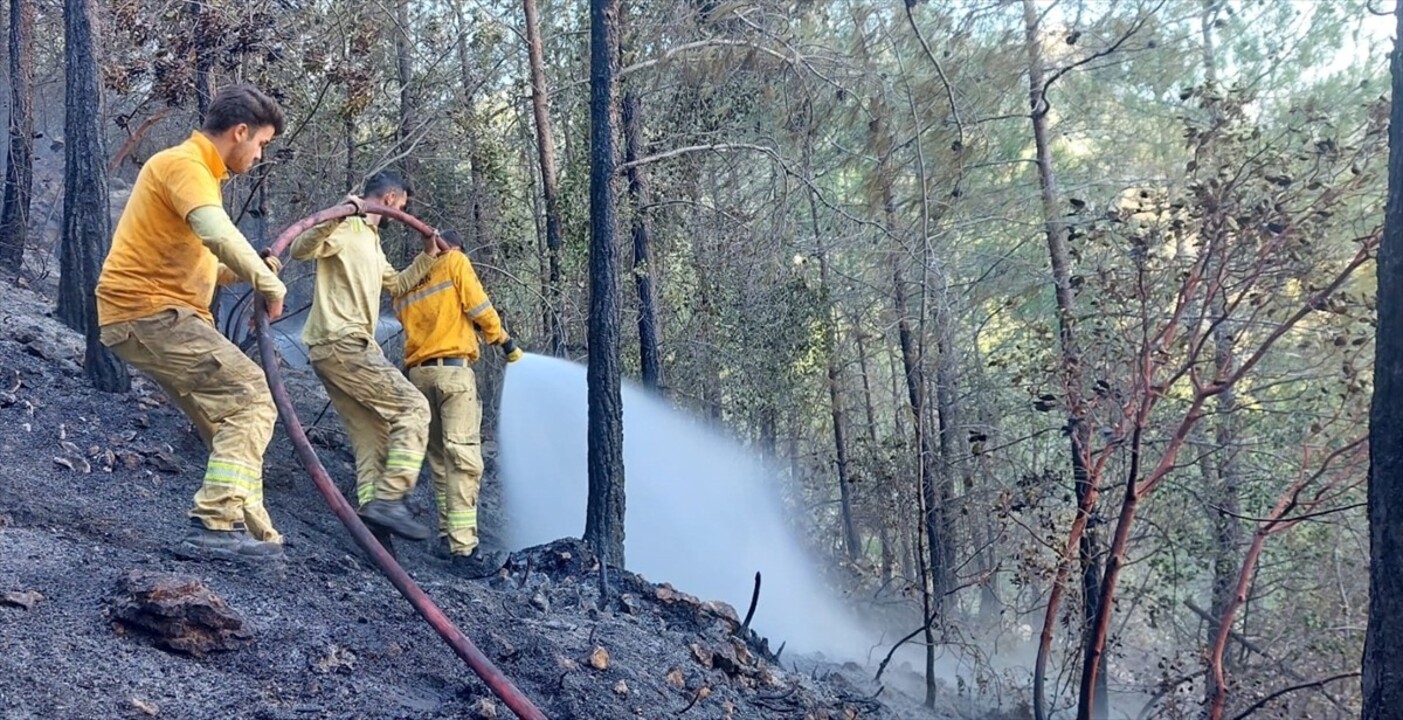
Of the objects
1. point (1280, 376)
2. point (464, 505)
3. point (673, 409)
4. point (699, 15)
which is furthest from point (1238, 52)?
point (464, 505)

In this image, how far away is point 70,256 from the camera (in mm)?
6973

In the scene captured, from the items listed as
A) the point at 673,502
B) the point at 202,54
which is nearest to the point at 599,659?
the point at 202,54

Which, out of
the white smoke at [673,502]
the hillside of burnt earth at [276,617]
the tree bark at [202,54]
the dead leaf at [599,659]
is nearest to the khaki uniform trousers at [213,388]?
the hillside of burnt earth at [276,617]

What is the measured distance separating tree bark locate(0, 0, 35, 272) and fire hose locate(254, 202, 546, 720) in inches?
247

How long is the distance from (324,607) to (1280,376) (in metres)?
7.86

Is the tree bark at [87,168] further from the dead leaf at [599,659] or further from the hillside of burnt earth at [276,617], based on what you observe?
the dead leaf at [599,659]

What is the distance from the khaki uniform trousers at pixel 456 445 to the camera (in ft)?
20.4

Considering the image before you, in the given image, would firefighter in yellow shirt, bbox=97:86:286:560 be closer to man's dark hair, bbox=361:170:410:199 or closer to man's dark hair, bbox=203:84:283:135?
man's dark hair, bbox=203:84:283:135

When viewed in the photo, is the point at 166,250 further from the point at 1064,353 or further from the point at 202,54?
the point at 1064,353

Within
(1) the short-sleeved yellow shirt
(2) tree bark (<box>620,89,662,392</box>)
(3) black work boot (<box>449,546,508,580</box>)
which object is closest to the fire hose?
(1) the short-sleeved yellow shirt

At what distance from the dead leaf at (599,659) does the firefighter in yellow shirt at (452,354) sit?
5.34 ft

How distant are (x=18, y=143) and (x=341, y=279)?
231 inches

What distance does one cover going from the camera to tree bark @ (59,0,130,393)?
6.65m

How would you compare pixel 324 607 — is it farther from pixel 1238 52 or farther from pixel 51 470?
pixel 1238 52
